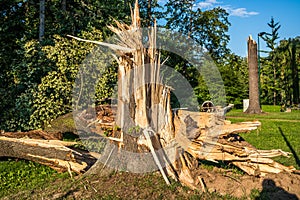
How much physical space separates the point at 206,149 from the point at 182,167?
1.85 ft

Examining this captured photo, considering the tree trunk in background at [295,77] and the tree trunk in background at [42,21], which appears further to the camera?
the tree trunk in background at [295,77]

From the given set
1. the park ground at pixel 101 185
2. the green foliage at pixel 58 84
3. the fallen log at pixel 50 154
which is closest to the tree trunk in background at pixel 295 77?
the green foliage at pixel 58 84

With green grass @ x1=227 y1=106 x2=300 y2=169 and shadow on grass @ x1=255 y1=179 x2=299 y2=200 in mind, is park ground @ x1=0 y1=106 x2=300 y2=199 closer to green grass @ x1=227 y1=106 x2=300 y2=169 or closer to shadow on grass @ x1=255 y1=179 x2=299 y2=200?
shadow on grass @ x1=255 y1=179 x2=299 y2=200

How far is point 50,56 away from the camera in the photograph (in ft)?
33.7

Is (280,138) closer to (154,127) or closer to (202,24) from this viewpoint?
(154,127)

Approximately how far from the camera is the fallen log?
19.7 feet

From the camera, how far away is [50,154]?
6172 millimetres

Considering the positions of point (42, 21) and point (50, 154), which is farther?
point (42, 21)

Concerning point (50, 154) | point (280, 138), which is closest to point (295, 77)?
point (280, 138)

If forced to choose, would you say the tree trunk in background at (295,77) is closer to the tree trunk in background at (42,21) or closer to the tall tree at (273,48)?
the tall tree at (273,48)

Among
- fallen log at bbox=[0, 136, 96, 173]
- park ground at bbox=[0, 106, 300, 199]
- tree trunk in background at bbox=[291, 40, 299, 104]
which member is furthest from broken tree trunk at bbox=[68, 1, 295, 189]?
tree trunk in background at bbox=[291, 40, 299, 104]

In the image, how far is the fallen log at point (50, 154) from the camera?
19.7ft

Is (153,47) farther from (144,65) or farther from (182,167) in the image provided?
(182,167)

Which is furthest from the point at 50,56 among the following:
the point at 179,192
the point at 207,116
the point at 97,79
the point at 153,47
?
the point at 179,192
